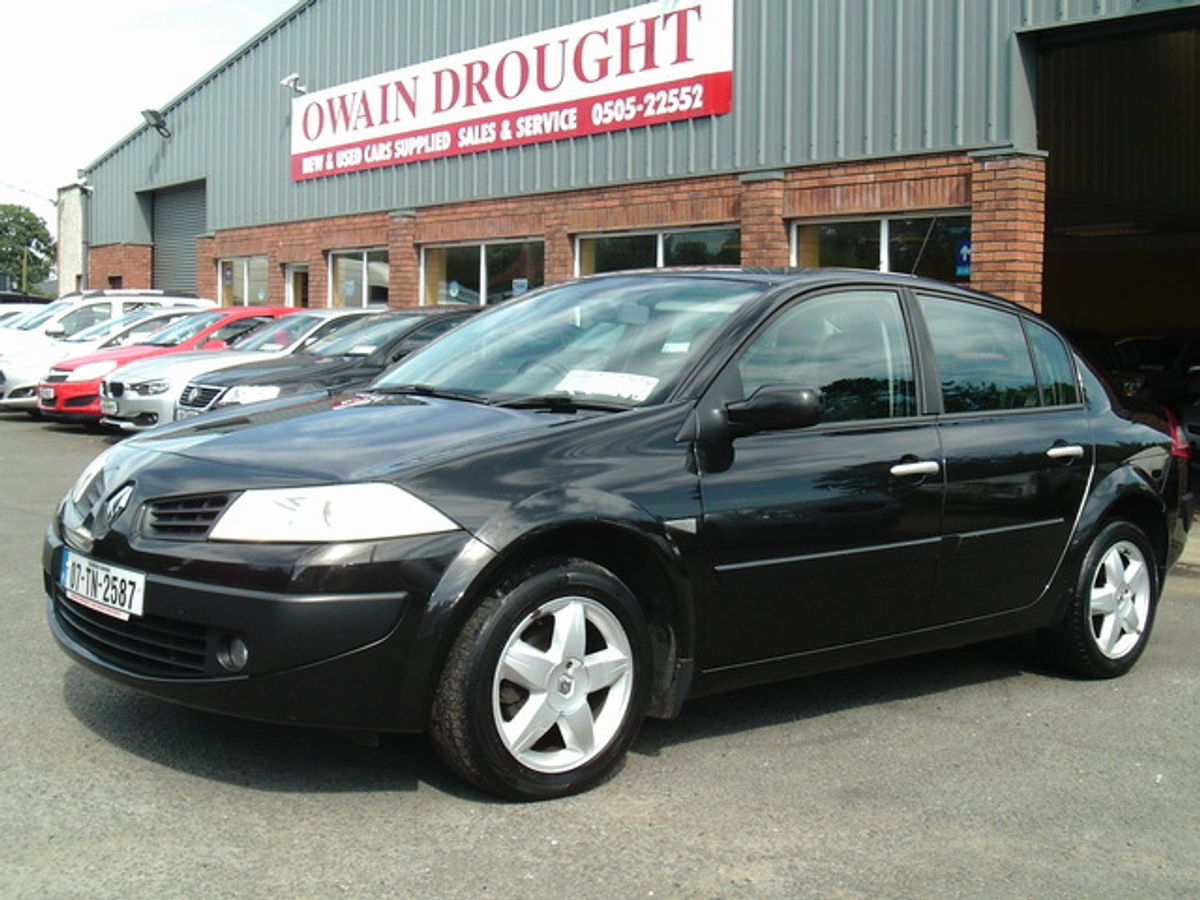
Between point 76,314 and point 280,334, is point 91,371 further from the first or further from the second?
point 76,314

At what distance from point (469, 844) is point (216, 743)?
1113 mm

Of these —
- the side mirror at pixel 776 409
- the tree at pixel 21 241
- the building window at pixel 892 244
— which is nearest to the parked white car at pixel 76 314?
the building window at pixel 892 244

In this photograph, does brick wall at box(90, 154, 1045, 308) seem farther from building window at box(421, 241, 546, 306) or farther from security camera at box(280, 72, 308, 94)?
security camera at box(280, 72, 308, 94)

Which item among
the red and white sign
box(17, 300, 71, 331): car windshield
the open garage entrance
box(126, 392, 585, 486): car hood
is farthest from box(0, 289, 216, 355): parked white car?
box(126, 392, 585, 486): car hood

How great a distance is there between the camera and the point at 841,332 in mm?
4875

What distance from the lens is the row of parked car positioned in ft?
37.4

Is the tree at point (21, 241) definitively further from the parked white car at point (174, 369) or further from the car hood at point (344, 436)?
the car hood at point (344, 436)

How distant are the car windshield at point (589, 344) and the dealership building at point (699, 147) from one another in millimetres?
2396

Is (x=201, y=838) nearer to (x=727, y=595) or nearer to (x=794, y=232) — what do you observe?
(x=727, y=595)

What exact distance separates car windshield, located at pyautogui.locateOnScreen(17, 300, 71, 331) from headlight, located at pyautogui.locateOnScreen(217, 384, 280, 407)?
1003 centimetres

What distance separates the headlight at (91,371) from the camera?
50.3 ft

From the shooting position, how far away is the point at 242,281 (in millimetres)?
25734

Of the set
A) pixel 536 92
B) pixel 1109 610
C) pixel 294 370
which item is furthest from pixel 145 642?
pixel 536 92

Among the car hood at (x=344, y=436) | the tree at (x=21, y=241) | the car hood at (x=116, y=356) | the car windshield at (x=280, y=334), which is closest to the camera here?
the car hood at (x=344, y=436)
